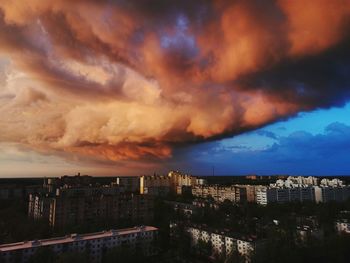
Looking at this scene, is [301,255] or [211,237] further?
[211,237]

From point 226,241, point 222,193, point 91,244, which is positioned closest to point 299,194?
point 222,193

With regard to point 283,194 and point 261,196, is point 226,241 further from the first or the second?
point 283,194

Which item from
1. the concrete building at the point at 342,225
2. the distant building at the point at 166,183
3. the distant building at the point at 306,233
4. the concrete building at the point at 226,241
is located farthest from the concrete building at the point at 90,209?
the distant building at the point at 166,183

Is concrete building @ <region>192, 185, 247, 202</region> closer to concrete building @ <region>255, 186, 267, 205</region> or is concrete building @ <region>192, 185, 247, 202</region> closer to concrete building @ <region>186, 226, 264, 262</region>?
concrete building @ <region>255, 186, 267, 205</region>

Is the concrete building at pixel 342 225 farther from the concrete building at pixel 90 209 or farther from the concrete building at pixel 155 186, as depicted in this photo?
the concrete building at pixel 155 186

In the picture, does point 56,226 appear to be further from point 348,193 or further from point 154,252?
point 348,193

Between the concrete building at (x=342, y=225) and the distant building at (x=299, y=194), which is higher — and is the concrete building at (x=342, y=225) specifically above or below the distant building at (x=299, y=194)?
below

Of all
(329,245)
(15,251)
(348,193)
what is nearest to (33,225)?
(15,251)

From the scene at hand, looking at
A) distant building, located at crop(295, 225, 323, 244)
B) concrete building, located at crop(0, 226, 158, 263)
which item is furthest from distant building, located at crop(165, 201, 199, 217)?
distant building, located at crop(295, 225, 323, 244)

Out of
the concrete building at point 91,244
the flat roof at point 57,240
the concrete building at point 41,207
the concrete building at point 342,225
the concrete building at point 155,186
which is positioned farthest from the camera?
the concrete building at point 155,186
